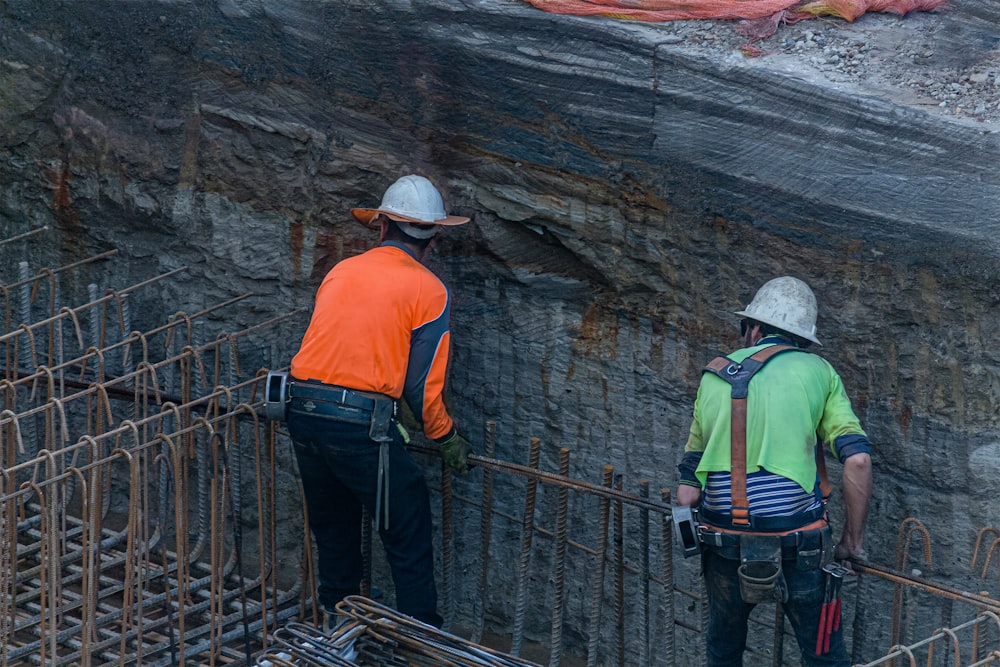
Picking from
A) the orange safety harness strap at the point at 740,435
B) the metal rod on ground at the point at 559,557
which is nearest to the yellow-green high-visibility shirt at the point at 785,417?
the orange safety harness strap at the point at 740,435

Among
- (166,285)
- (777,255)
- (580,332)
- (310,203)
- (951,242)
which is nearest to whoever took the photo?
(951,242)

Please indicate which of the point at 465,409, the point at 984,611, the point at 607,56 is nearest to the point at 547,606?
the point at 465,409

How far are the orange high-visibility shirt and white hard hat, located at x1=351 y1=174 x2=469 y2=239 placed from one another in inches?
7.2

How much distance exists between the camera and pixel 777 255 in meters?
5.01

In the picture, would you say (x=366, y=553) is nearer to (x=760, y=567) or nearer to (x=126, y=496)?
(x=126, y=496)

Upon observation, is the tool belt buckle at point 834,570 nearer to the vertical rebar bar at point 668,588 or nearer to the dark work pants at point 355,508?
the vertical rebar bar at point 668,588

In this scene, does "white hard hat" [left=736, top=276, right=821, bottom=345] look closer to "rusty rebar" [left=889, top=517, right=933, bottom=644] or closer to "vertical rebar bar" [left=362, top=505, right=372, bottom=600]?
"rusty rebar" [left=889, top=517, right=933, bottom=644]

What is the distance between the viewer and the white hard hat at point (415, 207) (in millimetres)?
5188

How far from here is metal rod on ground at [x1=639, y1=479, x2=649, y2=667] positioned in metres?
4.88

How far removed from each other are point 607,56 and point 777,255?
1.07 metres

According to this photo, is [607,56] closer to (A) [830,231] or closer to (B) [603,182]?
(B) [603,182]

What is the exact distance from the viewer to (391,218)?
5211 millimetres

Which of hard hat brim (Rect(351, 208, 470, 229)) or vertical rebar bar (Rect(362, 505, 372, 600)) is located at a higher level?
hard hat brim (Rect(351, 208, 470, 229))

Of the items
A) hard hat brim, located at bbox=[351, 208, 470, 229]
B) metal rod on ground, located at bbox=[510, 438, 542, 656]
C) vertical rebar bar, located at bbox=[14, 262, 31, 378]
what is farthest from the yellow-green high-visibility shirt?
vertical rebar bar, located at bbox=[14, 262, 31, 378]
